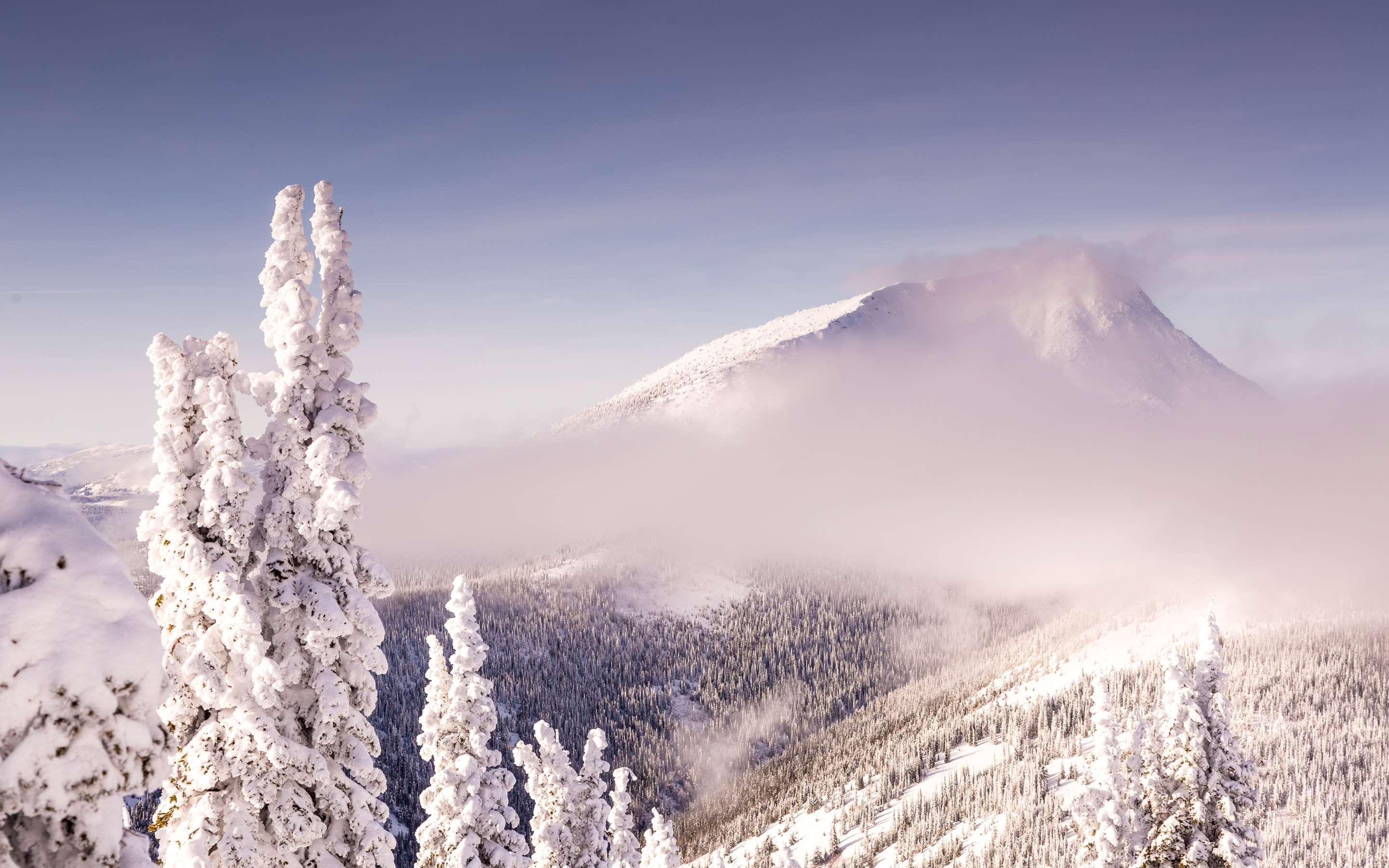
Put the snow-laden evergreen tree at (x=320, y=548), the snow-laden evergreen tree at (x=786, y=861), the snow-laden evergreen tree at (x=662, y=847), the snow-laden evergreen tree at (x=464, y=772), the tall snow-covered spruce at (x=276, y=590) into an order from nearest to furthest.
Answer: the tall snow-covered spruce at (x=276, y=590) < the snow-laden evergreen tree at (x=320, y=548) < the snow-laden evergreen tree at (x=464, y=772) < the snow-laden evergreen tree at (x=662, y=847) < the snow-laden evergreen tree at (x=786, y=861)

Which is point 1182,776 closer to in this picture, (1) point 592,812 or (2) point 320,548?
(1) point 592,812

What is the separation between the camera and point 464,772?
1933 centimetres

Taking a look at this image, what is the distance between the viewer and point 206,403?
11688 millimetres

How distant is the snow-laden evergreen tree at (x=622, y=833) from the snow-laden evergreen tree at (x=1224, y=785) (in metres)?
17.6

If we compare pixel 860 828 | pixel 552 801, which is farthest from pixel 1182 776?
pixel 860 828

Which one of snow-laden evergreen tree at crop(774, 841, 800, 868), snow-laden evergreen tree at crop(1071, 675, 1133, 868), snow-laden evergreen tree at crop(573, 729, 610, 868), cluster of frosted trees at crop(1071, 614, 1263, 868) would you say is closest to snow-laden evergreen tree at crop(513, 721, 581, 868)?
snow-laden evergreen tree at crop(573, 729, 610, 868)

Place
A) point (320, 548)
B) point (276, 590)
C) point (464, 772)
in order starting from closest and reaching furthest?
point (276, 590) → point (320, 548) → point (464, 772)

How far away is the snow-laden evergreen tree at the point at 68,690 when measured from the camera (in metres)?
4.21

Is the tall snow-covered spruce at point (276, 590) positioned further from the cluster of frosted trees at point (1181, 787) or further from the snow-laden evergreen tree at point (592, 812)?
the cluster of frosted trees at point (1181, 787)

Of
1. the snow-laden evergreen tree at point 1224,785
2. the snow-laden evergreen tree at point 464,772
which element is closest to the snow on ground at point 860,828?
the snow-laden evergreen tree at point 1224,785

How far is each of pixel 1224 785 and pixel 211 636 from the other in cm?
2534

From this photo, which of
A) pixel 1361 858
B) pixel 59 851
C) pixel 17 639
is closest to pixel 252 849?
pixel 59 851

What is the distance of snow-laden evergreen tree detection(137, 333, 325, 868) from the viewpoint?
11375 mm

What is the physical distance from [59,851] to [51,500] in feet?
6.67
